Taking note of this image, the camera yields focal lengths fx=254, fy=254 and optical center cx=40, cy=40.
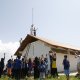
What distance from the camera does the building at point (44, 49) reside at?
27656mm

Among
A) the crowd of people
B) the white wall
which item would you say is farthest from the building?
the crowd of people

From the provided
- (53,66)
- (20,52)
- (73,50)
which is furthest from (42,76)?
(20,52)

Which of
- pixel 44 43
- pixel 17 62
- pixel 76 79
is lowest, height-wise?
pixel 76 79

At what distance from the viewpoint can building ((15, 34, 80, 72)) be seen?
2766cm

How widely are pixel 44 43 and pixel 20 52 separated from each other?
17.3 ft

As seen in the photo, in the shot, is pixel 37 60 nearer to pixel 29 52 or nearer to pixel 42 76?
pixel 42 76

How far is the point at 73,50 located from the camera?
2962 cm

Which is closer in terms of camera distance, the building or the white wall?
the building

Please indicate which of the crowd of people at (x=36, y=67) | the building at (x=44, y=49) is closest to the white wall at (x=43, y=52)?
the building at (x=44, y=49)

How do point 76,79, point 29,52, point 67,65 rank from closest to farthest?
point 67,65 → point 76,79 → point 29,52

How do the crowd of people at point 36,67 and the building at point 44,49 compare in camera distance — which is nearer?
the crowd of people at point 36,67

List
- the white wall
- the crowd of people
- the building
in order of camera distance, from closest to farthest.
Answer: the crowd of people → the building → the white wall

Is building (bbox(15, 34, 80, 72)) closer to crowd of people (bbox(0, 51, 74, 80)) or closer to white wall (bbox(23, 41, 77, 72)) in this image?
white wall (bbox(23, 41, 77, 72))

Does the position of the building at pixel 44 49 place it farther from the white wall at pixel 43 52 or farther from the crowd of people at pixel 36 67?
A: the crowd of people at pixel 36 67
